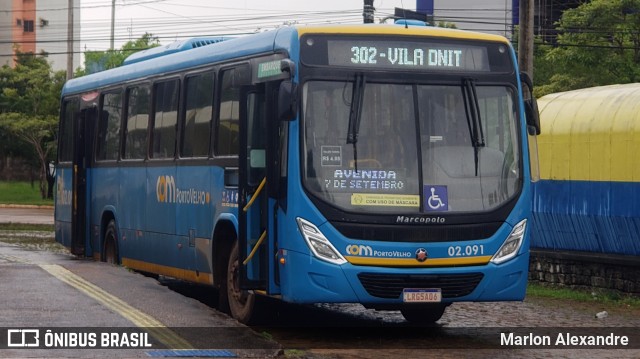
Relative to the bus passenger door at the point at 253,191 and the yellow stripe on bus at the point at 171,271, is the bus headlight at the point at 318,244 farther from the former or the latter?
the yellow stripe on bus at the point at 171,271

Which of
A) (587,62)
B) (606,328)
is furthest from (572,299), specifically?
(587,62)

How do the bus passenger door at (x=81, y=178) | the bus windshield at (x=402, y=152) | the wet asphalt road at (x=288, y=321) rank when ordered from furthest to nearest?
the bus passenger door at (x=81, y=178), the bus windshield at (x=402, y=152), the wet asphalt road at (x=288, y=321)

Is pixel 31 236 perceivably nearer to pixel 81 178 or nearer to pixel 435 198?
pixel 81 178

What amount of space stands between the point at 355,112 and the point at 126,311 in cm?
287

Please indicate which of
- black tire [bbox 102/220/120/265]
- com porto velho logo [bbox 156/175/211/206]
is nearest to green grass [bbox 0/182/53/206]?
black tire [bbox 102/220/120/265]

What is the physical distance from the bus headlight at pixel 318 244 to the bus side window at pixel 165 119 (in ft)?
14.8

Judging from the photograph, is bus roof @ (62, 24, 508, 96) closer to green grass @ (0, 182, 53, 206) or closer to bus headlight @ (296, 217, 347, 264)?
bus headlight @ (296, 217, 347, 264)

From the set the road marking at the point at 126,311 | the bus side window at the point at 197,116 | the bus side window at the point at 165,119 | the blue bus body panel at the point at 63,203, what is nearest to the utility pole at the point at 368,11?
the blue bus body panel at the point at 63,203

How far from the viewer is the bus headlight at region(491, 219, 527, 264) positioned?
41.2ft

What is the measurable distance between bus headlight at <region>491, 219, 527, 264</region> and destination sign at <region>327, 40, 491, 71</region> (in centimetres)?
164

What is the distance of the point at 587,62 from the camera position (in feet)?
138

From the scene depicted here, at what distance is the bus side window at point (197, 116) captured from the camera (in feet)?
49.2

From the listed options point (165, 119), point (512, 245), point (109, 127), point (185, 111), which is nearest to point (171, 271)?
point (165, 119)

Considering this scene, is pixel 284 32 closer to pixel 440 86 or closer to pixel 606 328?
pixel 440 86
